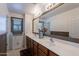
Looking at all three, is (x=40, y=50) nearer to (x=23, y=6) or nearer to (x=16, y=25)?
(x=23, y=6)

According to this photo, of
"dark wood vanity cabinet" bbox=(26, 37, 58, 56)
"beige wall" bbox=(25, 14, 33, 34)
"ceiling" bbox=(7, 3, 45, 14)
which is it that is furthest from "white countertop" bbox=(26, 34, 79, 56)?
"beige wall" bbox=(25, 14, 33, 34)

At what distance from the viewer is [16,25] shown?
446cm

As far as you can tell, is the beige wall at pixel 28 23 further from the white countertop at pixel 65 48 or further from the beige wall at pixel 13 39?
the white countertop at pixel 65 48

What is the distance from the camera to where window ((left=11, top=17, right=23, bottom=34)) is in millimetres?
4412

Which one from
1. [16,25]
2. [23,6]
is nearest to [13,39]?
[16,25]

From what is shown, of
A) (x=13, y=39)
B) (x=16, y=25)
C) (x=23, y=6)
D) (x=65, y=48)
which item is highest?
(x=23, y=6)

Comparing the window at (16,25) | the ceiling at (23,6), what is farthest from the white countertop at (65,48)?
the window at (16,25)

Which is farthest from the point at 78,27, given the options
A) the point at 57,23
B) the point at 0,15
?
the point at 0,15

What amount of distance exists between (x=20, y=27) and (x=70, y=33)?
3.21 metres

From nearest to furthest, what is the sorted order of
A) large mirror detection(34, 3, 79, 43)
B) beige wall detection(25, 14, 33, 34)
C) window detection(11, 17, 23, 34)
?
large mirror detection(34, 3, 79, 43) < window detection(11, 17, 23, 34) < beige wall detection(25, 14, 33, 34)

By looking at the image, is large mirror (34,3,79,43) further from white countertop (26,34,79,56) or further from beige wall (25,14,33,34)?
beige wall (25,14,33,34)

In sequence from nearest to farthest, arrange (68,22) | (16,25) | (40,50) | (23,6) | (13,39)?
(68,22), (40,50), (23,6), (13,39), (16,25)

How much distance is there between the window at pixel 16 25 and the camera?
441 centimetres

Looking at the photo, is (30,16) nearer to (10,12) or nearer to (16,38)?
(10,12)
